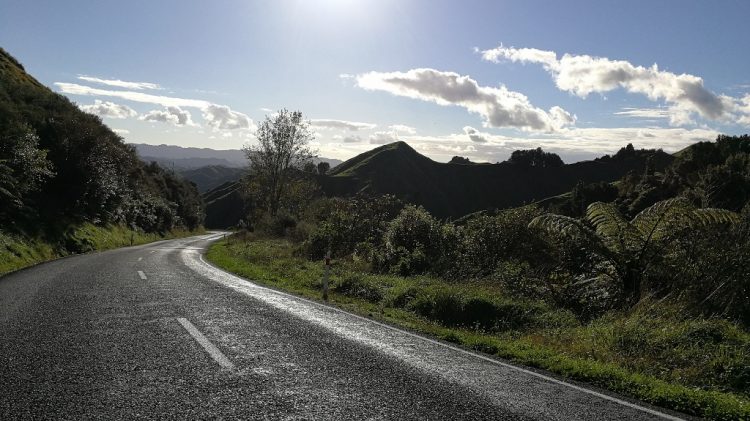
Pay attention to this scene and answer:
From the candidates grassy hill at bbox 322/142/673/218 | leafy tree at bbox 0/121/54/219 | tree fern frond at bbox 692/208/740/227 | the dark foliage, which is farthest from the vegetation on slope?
grassy hill at bbox 322/142/673/218

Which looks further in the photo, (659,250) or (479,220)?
(479,220)

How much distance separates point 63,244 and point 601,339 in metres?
29.3

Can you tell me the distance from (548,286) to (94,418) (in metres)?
9.51

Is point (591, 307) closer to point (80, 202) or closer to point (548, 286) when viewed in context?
point (548, 286)

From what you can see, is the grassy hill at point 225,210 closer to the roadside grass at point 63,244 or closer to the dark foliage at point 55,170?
the dark foliage at point 55,170

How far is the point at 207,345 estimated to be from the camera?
6477 millimetres

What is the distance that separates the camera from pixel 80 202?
1439 inches

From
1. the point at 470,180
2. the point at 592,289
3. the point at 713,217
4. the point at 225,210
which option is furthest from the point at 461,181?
the point at 713,217

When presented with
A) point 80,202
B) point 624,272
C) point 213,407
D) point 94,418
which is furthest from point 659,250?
point 80,202

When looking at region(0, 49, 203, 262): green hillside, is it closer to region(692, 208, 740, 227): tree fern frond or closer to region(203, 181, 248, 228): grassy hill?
region(692, 208, 740, 227): tree fern frond

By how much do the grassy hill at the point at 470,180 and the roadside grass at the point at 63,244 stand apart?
11142cm

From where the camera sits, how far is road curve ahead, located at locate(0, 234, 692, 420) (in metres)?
4.37

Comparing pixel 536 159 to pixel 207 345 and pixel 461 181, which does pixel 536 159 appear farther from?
pixel 207 345

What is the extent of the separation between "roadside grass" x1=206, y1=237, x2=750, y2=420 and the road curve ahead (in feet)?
2.05
